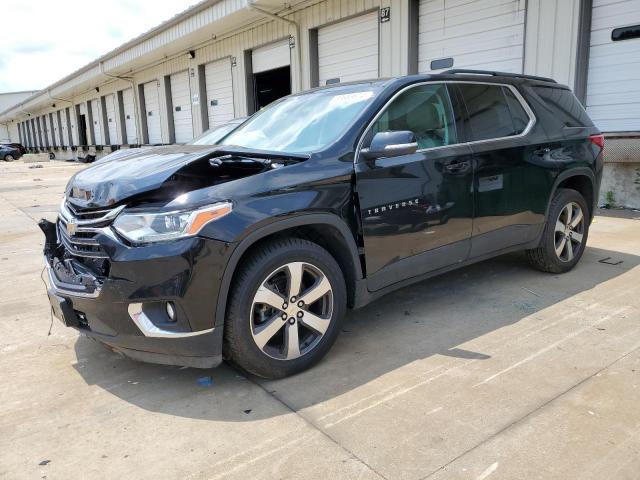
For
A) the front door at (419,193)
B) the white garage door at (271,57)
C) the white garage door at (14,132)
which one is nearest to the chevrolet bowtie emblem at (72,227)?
the front door at (419,193)

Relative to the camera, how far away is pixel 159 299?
268cm

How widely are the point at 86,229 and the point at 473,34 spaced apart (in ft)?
29.6

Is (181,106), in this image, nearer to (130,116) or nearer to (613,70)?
(130,116)

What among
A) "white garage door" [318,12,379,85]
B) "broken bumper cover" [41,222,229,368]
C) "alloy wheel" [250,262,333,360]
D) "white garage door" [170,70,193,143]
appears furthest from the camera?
"white garage door" [170,70,193,143]

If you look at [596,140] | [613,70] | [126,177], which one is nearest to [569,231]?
[596,140]

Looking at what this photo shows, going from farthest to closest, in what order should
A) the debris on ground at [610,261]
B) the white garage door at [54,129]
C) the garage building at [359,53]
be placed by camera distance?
the white garage door at [54,129]
the garage building at [359,53]
the debris on ground at [610,261]

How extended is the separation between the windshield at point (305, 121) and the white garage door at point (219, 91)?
44.9 feet

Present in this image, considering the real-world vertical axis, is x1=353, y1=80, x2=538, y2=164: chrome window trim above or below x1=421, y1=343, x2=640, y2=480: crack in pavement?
above

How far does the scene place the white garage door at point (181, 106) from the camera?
20.4 m

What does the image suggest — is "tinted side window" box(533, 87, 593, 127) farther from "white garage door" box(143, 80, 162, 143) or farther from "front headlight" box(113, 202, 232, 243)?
"white garage door" box(143, 80, 162, 143)

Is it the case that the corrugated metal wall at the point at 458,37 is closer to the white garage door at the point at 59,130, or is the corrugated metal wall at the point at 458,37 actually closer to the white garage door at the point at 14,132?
the white garage door at the point at 59,130

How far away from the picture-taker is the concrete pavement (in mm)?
2314

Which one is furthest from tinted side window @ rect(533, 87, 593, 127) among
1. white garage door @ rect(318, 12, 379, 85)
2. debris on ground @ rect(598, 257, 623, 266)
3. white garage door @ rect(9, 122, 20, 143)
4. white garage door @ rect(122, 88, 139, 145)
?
white garage door @ rect(9, 122, 20, 143)

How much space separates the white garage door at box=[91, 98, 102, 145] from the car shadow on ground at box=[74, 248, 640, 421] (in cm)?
3154
